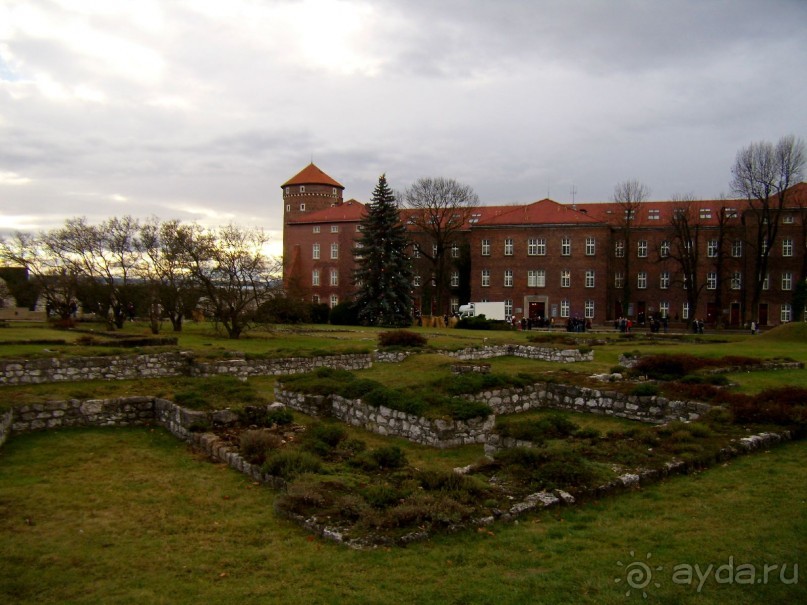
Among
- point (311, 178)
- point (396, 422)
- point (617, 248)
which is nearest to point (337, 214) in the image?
point (311, 178)

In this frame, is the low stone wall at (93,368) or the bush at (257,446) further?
the low stone wall at (93,368)

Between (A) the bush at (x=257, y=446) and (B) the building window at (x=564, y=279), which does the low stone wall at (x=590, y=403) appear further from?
(B) the building window at (x=564, y=279)

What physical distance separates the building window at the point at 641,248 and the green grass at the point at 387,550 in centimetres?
6168

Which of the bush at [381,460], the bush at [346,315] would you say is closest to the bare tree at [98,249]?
the bush at [346,315]

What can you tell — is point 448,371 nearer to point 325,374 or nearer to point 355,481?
point 325,374

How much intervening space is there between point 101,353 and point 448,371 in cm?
1206

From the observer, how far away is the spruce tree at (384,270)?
55.1 meters

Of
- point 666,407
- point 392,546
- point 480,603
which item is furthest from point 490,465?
point 666,407

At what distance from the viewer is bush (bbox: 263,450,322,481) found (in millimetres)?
8984

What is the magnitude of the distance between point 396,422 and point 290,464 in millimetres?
4635

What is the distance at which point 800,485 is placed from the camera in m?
8.23

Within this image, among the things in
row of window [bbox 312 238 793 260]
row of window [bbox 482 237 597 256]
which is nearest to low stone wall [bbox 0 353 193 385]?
row of window [bbox 312 238 793 260]

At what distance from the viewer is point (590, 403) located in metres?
16.1

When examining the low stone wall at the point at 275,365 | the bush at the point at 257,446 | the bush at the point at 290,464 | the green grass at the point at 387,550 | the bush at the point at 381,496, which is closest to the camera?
the green grass at the point at 387,550
